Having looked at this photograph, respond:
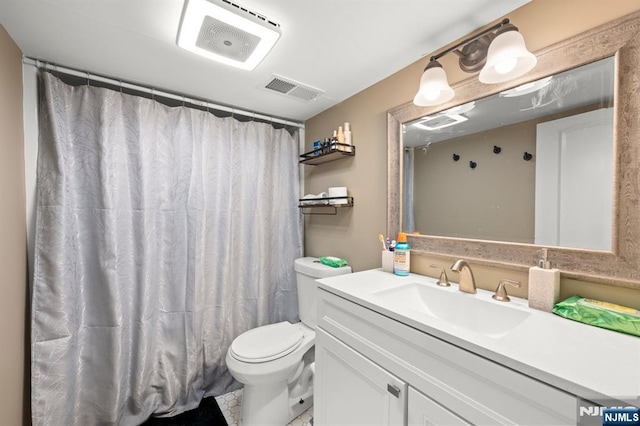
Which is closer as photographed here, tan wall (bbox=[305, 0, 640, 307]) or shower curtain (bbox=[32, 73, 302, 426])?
tan wall (bbox=[305, 0, 640, 307])

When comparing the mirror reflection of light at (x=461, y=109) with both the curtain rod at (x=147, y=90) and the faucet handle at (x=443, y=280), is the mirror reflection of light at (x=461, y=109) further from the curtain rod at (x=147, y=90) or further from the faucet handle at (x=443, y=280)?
the curtain rod at (x=147, y=90)

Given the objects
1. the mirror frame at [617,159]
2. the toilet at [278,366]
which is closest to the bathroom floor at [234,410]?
the toilet at [278,366]

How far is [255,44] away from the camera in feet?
3.82

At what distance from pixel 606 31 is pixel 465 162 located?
0.57 meters

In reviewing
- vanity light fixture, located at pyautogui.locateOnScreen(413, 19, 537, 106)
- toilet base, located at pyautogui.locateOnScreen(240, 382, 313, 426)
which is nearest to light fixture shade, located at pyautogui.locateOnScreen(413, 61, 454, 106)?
vanity light fixture, located at pyautogui.locateOnScreen(413, 19, 537, 106)

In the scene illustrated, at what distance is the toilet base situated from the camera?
146 cm

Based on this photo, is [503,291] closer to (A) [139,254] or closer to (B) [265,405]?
(B) [265,405]

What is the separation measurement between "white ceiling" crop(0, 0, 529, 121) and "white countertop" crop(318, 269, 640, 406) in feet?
3.78

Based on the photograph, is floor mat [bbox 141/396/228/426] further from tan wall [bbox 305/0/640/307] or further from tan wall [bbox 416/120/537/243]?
tan wall [bbox 416/120/537/243]

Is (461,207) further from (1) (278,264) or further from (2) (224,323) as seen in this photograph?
(2) (224,323)

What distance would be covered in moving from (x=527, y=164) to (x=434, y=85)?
0.50 m

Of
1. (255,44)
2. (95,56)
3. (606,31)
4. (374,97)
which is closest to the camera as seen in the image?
(606,31)

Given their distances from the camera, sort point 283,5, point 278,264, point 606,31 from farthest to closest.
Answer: point 278,264, point 283,5, point 606,31

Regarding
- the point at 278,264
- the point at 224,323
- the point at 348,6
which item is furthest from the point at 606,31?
the point at 224,323
